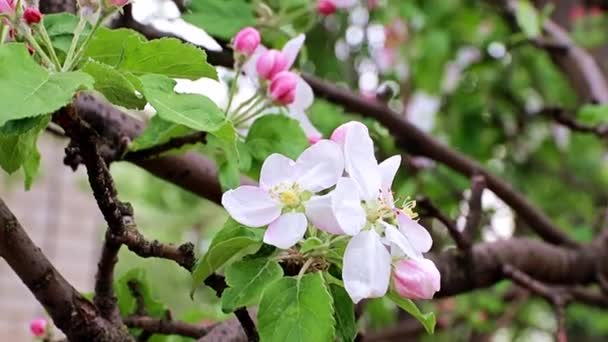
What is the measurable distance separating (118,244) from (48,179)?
3.12 m

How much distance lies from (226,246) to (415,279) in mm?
109

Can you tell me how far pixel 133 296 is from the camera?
78cm

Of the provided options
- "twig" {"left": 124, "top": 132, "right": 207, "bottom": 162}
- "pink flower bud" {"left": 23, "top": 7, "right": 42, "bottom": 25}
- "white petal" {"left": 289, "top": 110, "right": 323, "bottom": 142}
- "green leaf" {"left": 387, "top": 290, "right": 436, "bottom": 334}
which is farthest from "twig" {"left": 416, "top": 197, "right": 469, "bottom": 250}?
"pink flower bud" {"left": 23, "top": 7, "right": 42, "bottom": 25}

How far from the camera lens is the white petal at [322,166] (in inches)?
19.9

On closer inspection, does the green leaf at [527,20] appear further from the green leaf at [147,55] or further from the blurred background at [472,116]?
the green leaf at [147,55]

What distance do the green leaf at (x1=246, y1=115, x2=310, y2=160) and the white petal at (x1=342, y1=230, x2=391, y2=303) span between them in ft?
0.77

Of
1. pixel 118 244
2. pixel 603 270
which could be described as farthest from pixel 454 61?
pixel 118 244

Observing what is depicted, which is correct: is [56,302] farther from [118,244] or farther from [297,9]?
[297,9]

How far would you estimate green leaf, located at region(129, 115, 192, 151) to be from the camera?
686 mm

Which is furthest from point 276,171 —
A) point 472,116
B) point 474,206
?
point 472,116

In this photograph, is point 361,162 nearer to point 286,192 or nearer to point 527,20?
point 286,192

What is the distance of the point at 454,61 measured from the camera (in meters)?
2.16

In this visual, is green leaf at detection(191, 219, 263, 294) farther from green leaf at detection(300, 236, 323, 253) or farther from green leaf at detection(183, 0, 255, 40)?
green leaf at detection(183, 0, 255, 40)

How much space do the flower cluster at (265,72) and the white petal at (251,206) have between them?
17 centimetres
